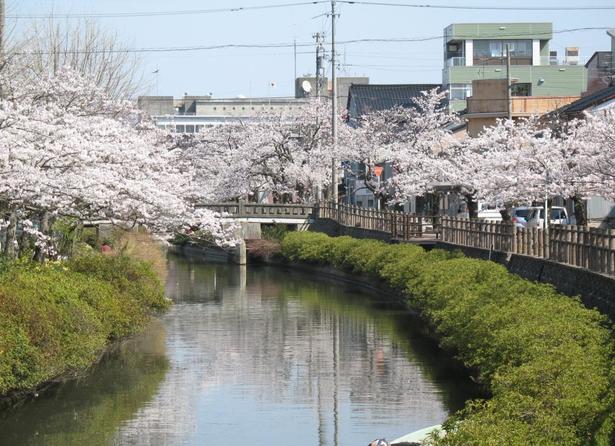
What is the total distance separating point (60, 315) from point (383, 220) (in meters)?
30.2

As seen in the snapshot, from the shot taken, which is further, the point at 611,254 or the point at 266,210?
the point at 266,210

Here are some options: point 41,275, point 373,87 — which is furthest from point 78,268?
point 373,87

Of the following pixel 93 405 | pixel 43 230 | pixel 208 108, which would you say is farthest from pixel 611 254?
pixel 208 108

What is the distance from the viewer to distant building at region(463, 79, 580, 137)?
5605 centimetres

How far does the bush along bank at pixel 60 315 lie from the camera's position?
1917cm

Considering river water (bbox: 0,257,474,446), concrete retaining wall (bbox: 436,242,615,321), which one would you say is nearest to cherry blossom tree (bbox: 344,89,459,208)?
river water (bbox: 0,257,474,446)

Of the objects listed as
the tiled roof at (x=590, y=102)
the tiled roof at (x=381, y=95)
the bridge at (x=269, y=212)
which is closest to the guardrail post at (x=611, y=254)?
the tiled roof at (x=590, y=102)

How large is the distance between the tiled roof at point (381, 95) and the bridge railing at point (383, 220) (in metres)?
17.6

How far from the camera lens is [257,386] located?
24.0 metres

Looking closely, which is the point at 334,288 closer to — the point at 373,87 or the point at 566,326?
the point at 566,326

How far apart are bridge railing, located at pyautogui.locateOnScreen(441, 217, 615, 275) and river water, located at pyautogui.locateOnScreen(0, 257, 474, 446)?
3652 millimetres

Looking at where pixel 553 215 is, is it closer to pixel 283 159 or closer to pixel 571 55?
pixel 283 159

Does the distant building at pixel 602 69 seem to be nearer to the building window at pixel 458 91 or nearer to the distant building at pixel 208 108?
the building window at pixel 458 91

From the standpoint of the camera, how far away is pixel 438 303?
91.4ft
